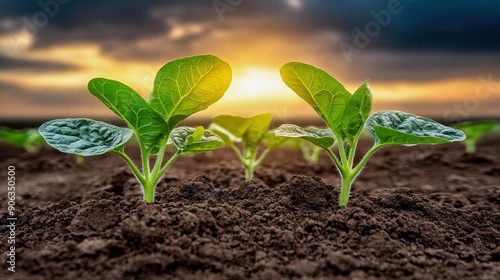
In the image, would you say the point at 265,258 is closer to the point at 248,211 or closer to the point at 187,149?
the point at 248,211

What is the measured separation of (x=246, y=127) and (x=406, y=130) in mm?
1093

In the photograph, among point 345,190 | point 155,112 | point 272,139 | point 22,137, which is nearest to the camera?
point 155,112

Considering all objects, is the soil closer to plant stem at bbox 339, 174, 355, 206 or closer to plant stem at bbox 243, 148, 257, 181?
plant stem at bbox 339, 174, 355, 206

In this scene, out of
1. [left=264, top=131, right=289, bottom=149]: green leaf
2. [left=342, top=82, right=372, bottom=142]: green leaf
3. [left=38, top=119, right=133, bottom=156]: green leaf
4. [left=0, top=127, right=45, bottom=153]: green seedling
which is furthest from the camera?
[left=0, top=127, right=45, bottom=153]: green seedling

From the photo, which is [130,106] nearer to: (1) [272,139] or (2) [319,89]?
(2) [319,89]

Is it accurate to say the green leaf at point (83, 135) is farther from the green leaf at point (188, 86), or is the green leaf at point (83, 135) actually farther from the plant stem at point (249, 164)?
the plant stem at point (249, 164)

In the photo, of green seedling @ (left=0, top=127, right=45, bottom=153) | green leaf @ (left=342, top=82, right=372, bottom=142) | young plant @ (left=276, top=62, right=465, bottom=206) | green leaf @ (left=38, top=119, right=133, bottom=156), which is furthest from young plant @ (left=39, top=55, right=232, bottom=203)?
green seedling @ (left=0, top=127, right=45, bottom=153)

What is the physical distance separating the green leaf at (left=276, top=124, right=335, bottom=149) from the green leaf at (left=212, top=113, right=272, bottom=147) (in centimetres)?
65

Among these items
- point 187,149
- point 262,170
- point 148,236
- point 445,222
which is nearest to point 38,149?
point 262,170

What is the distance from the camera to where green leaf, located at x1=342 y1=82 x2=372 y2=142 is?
2582 mm

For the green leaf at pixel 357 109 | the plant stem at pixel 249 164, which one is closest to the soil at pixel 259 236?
the green leaf at pixel 357 109

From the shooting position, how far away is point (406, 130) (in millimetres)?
2621

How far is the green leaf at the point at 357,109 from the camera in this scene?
2.58 m

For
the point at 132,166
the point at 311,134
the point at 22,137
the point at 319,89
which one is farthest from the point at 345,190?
the point at 22,137
